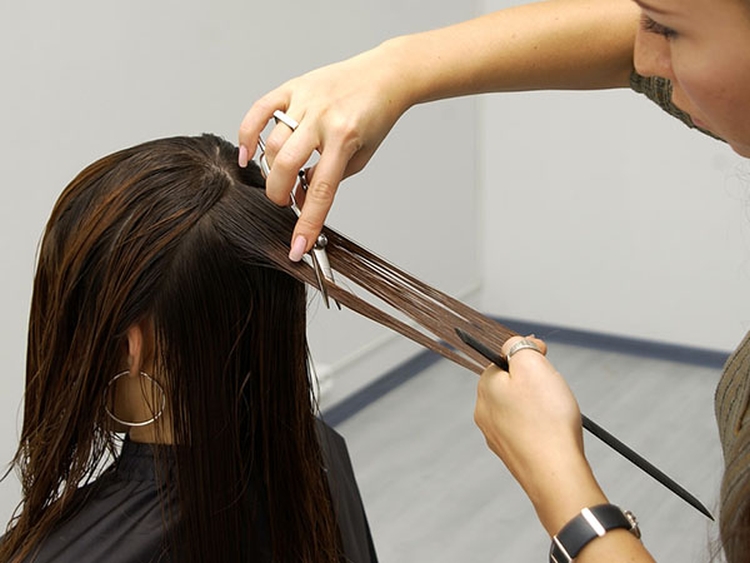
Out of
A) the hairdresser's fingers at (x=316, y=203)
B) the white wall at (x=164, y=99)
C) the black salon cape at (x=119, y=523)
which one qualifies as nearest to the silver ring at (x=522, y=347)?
the hairdresser's fingers at (x=316, y=203)

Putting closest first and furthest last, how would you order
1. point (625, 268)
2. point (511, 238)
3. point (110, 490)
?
point (110, 490) < point (625, 268) < point (511, 238)

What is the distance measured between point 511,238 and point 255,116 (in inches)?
123

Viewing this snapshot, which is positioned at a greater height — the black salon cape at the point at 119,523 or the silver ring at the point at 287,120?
the silver ring at the point at 287,120

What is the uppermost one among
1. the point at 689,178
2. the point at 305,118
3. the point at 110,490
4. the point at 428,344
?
the point at 305,118

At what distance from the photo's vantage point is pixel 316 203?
3.54 ft

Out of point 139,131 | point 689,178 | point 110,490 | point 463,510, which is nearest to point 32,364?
point 110,490

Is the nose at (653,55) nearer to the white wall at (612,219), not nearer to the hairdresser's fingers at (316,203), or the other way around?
the hairdresser's fingers at (316,203)

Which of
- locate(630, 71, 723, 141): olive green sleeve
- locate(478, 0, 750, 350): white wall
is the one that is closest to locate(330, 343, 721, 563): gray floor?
locate(478, 0, 750, 350): white wall

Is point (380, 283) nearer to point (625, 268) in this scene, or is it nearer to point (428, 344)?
point (428, 344)

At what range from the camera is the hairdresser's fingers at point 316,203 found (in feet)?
3.54

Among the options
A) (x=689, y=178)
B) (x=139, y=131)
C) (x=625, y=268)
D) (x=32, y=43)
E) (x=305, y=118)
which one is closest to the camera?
(x=305, y=118)

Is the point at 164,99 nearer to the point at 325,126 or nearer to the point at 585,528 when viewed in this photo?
the point at 325,126

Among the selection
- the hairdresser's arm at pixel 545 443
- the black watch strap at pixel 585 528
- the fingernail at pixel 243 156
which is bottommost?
the black watch strap at pixel 585 528

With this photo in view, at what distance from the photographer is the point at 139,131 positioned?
94.0 inches
